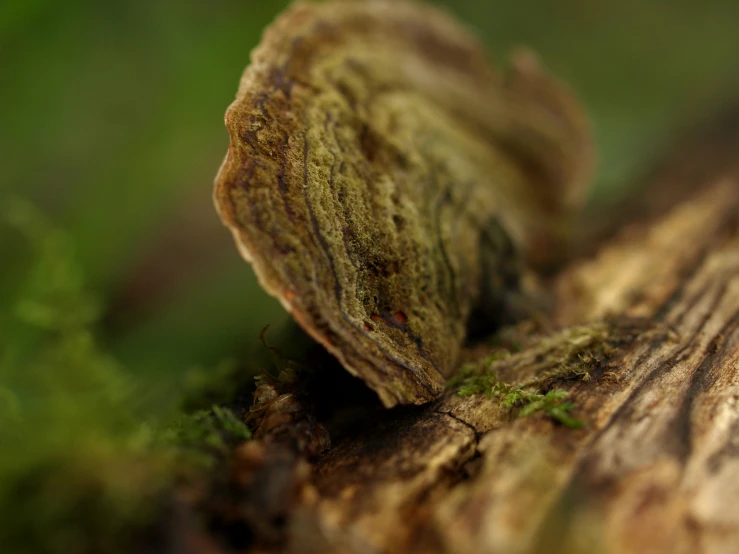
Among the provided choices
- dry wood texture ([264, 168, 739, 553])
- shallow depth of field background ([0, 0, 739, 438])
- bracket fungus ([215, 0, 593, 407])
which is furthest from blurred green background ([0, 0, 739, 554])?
dry wood texture ([264, 168, 739, 553])

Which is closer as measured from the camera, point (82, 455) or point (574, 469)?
point (82, 455)

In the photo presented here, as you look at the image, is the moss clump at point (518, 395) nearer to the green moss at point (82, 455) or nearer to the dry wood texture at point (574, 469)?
the dry wood texture at point (574, 469)

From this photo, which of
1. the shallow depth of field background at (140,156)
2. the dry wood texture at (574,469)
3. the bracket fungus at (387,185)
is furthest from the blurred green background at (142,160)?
the dry wood texture at (574,469)

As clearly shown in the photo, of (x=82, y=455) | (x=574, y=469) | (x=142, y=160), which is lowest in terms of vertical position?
(x=574, y=469)

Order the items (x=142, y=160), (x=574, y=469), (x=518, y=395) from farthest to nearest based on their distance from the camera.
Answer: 1. (x=142, y=160)
2. (x=518, y=395)
3. (x=574, y=469)

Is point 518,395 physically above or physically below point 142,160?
below

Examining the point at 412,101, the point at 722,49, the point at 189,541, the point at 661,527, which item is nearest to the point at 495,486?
the point at 661,527

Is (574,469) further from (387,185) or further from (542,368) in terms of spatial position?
(387,185)

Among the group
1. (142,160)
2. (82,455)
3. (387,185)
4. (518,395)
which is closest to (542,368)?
(518,395)
